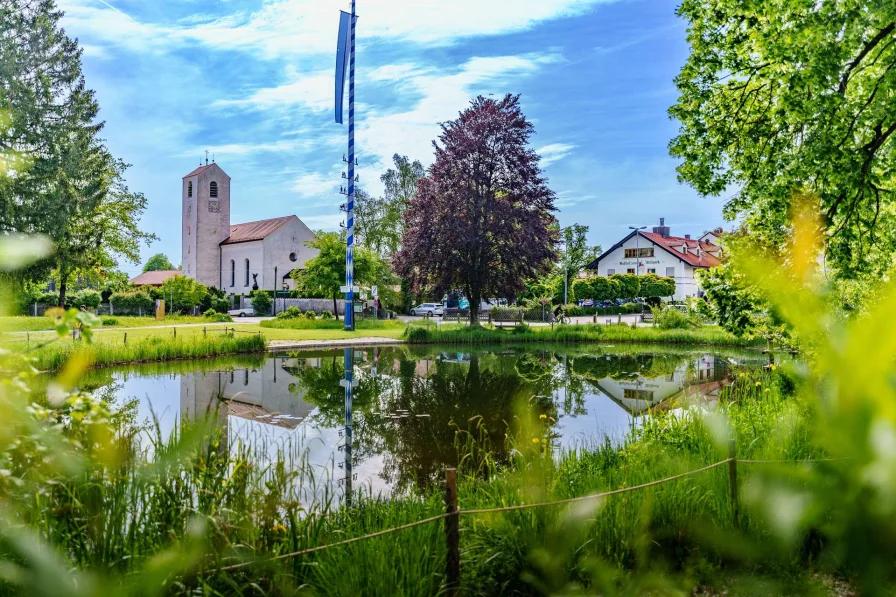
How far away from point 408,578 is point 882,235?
958 centimetres

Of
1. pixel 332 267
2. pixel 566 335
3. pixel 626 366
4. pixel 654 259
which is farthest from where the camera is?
pixel 654 259

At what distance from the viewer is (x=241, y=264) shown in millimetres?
→ 59406

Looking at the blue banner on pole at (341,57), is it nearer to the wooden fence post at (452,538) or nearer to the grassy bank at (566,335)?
the grassy bank at (566,335)

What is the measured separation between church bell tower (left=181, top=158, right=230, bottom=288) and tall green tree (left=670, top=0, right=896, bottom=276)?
58162 mm

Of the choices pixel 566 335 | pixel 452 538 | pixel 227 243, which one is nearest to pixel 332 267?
pixel 566 335

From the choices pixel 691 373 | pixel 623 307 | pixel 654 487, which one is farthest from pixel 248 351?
pixel 623 307

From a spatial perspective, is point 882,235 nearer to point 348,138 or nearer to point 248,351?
point 248,351

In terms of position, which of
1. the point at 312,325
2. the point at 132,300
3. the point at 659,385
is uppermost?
the point at 132,300

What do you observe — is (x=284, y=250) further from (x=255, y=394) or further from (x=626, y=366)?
(x=255, y=394)

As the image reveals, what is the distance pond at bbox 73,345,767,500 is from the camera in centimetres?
772

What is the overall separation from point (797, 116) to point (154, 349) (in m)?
17.9

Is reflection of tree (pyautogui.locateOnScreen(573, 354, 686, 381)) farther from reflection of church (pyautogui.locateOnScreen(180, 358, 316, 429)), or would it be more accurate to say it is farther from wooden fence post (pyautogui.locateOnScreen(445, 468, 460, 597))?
wooden fence post (pyautogui.locateOnScreen(445, 468, 460, 597))

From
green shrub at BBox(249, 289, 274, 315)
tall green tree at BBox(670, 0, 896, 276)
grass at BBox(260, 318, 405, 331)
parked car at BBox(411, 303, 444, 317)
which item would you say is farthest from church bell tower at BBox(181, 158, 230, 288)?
tall green tree at BBox(670, 0, 896, 276)

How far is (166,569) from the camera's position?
0.56 metres
